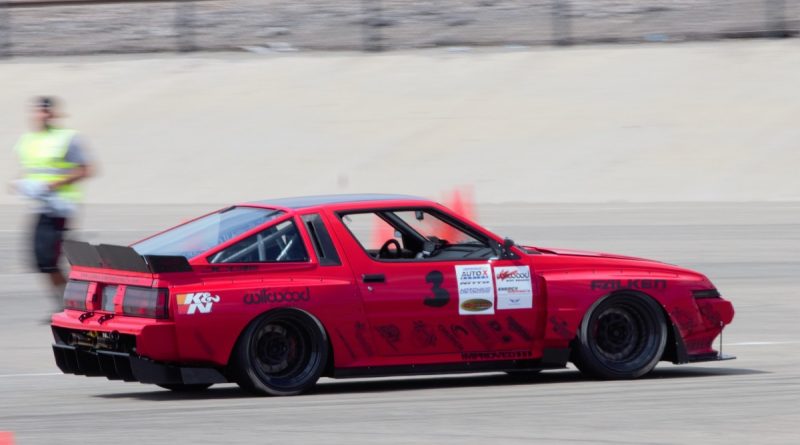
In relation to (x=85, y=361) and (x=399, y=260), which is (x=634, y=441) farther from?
(x=85, y=361)

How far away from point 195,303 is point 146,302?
11.1 inches

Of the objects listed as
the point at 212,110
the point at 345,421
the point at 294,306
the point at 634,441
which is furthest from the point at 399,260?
the point at 212,110

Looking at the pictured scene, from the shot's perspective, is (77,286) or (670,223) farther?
(670,223)

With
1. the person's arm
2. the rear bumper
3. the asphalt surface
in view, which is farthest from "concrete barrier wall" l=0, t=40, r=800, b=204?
the rear bumper

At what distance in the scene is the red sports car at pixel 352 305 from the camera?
8305mm

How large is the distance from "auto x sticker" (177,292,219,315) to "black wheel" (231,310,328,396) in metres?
0.27

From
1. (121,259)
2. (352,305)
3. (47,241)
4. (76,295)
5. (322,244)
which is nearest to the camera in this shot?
(121,259)

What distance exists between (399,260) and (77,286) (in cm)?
190

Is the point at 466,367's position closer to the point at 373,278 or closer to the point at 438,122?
the point at 373,278

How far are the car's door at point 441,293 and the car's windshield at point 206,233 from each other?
0.51 m

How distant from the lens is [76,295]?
8.95 m

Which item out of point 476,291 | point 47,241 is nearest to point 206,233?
point 476,291

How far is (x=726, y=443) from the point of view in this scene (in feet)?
23.2

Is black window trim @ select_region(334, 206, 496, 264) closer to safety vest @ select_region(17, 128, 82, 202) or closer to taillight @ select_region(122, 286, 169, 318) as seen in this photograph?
taillight @ select_region(122, 286, 169, 318)
